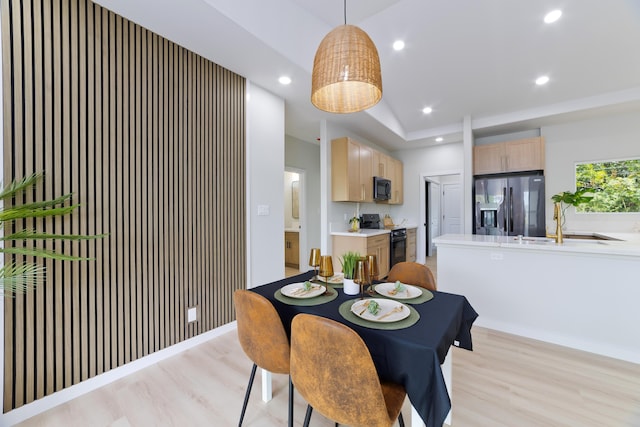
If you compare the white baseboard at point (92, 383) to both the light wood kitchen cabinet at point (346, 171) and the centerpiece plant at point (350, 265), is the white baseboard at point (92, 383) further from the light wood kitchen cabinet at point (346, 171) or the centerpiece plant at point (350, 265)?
the light wood kitchen cabinet at point (346, 171)

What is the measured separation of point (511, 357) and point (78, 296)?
10.9 ft

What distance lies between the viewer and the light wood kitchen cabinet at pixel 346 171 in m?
4.10

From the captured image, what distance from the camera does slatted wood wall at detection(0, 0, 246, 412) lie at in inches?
63.6

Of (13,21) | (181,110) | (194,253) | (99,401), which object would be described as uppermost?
(13,21)

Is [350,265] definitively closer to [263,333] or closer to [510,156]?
[263,333]

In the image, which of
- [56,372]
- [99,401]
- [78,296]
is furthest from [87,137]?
[99,401]

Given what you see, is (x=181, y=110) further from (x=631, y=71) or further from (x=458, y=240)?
(x=631, y=71)

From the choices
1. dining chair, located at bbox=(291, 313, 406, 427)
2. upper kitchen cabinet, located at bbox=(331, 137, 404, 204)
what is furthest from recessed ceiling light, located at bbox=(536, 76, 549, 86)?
dining chair, located at bbox=(291, 313, 406, 427)

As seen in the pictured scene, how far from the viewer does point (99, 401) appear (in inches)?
68.2

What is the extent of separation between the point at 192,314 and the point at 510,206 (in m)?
4.62

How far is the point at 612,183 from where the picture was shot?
401 cm

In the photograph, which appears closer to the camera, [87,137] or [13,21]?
[13,21]

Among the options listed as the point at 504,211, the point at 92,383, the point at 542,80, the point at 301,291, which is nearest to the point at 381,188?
the point at 504,211

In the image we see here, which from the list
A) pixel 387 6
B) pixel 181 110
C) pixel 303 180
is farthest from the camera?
pixel 303 180
